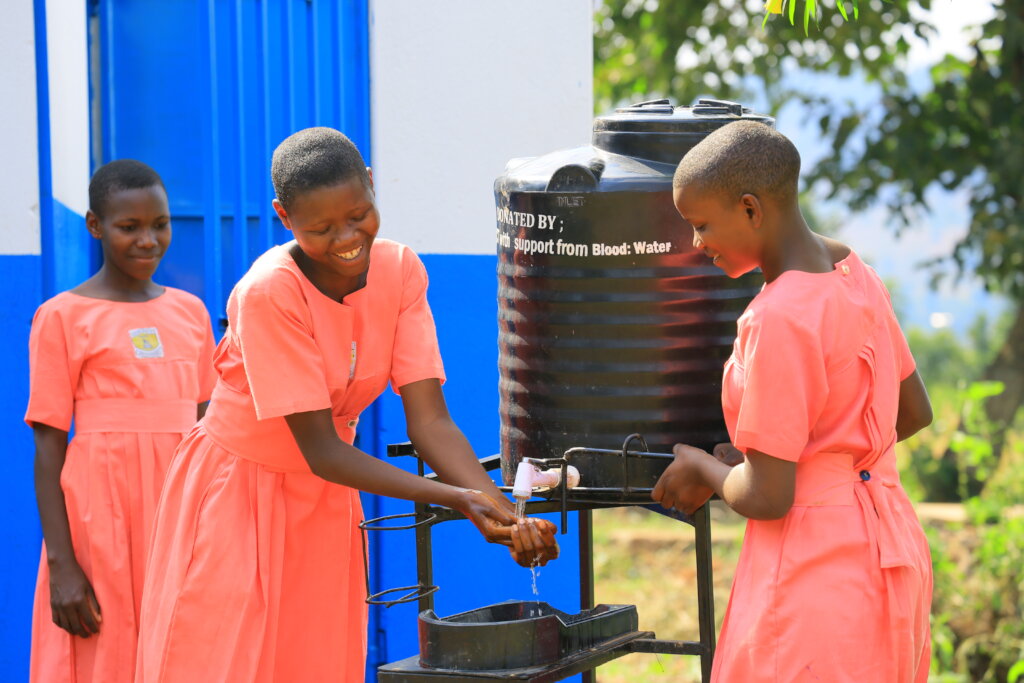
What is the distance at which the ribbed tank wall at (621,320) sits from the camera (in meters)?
2.84

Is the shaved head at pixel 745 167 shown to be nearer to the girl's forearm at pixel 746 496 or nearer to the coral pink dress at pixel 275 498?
the girl's forearm at pixel 746 496

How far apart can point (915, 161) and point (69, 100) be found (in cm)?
488

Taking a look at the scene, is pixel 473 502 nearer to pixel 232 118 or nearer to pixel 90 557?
pixel 90 557

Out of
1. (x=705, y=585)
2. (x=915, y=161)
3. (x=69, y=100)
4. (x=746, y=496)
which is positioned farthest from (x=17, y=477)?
(x=915, y=161)

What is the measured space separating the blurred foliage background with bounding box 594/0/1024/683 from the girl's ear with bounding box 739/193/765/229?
344cm

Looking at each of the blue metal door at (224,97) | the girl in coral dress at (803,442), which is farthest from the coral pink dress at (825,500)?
the blue metal door at (224,97)

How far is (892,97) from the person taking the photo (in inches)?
293

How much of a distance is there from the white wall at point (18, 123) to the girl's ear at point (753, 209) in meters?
2.34

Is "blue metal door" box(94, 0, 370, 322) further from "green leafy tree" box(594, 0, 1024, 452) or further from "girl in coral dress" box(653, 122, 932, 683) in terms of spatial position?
"green leafy tree" box(594, 0, 1024, 452)

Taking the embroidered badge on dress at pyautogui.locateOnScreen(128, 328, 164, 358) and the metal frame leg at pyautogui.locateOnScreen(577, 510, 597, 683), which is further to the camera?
the metal frame leg at pyautogui.locateOnScreen(577, 510, 597, 683)

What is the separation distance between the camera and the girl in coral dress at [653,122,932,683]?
2297 mm

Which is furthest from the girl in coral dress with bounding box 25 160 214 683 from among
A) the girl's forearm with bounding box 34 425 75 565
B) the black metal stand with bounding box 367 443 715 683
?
the black metal stand with bounding box 367 443 715 683

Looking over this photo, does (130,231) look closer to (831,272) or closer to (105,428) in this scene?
(105,428)

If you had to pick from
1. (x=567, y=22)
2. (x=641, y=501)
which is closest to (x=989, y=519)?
(x=567, y=22)
